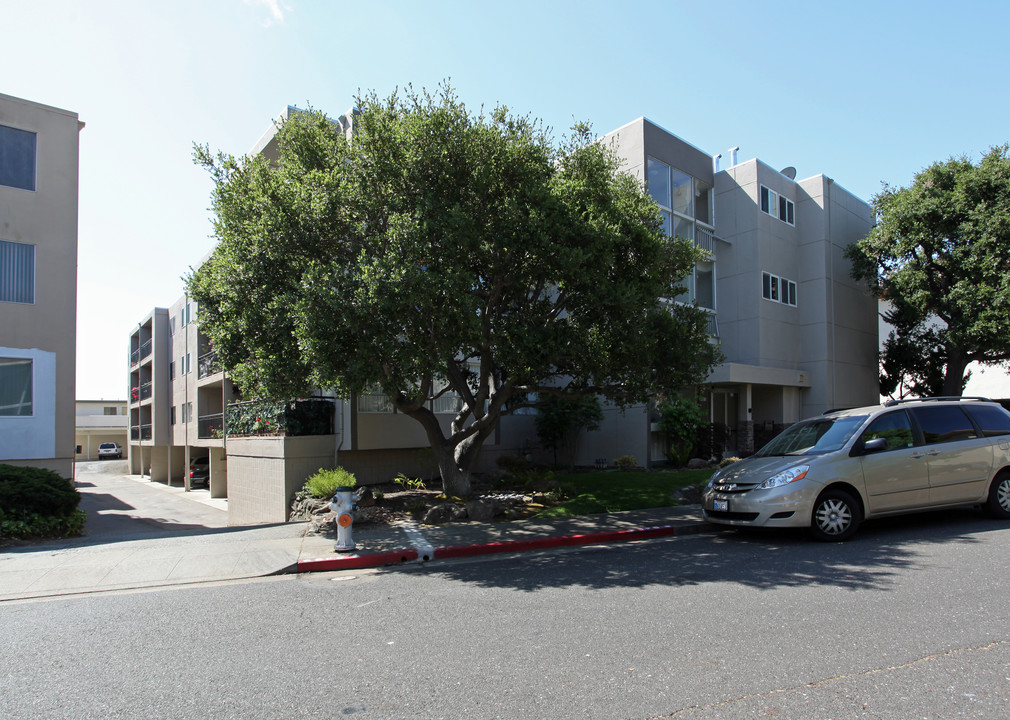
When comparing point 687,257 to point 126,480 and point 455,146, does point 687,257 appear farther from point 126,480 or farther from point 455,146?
point 126,480

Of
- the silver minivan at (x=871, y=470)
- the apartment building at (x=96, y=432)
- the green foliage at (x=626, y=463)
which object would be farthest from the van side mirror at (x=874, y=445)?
the apartment building at (x=96, y=432)

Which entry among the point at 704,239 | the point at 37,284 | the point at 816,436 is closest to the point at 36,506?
the point at 37,284

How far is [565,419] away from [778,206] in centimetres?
1244

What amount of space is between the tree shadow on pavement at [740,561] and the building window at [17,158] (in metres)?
12.9

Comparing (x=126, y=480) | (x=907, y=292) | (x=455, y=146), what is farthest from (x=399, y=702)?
(x=126, y=480)

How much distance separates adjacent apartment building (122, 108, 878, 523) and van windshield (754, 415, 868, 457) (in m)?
8.31

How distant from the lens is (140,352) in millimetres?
40188

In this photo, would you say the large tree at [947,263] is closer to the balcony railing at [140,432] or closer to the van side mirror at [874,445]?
the van side mirror at [874,445]

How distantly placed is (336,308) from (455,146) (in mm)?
3289

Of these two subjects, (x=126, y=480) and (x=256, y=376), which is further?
(x=126, y=480)

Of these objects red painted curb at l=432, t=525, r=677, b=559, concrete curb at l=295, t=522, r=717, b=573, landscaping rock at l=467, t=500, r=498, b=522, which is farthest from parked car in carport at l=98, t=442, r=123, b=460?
red painted curb at l=432, t=525, r=677, b=559

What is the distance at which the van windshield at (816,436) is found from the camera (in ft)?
28.9

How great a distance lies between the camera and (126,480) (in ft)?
132

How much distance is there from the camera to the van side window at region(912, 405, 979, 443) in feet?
29.9
